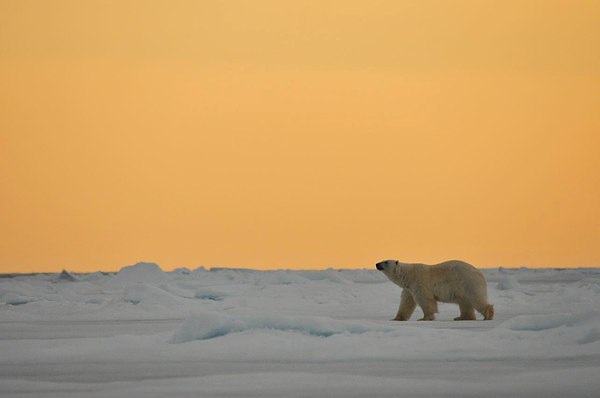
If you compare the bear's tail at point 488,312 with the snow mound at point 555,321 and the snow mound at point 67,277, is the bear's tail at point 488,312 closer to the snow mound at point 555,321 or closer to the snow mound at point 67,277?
the snow mound at point 555,321

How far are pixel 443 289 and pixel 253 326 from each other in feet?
15.6

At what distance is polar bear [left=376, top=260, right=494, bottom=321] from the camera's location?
48.5ft

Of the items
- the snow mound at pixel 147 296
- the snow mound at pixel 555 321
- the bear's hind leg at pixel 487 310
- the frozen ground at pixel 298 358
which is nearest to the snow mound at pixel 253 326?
the frozen ground at pixel 298 358

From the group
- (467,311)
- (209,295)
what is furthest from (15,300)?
(467,311)

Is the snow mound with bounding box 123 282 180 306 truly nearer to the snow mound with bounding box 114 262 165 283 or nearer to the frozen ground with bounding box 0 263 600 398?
the frozen ground with bounding box 0 263 600 398

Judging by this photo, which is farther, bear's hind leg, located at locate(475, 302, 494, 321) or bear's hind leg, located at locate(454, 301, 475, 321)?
bear's hind leg, located at locate(454, 301, 475, 321)

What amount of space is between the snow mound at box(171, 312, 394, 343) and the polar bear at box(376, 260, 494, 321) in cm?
405

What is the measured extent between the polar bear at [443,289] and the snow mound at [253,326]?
405 cm

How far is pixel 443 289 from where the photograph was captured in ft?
49.3

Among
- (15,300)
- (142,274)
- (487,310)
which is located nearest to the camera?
(487,310)

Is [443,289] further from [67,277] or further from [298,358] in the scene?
[67,277]

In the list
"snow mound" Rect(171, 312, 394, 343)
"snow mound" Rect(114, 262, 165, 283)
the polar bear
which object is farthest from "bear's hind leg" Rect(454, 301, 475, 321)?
"snow mound" Rect(114, 262, 165, 283)

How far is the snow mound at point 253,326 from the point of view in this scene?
1072cm

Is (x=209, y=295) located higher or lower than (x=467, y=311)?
higher
